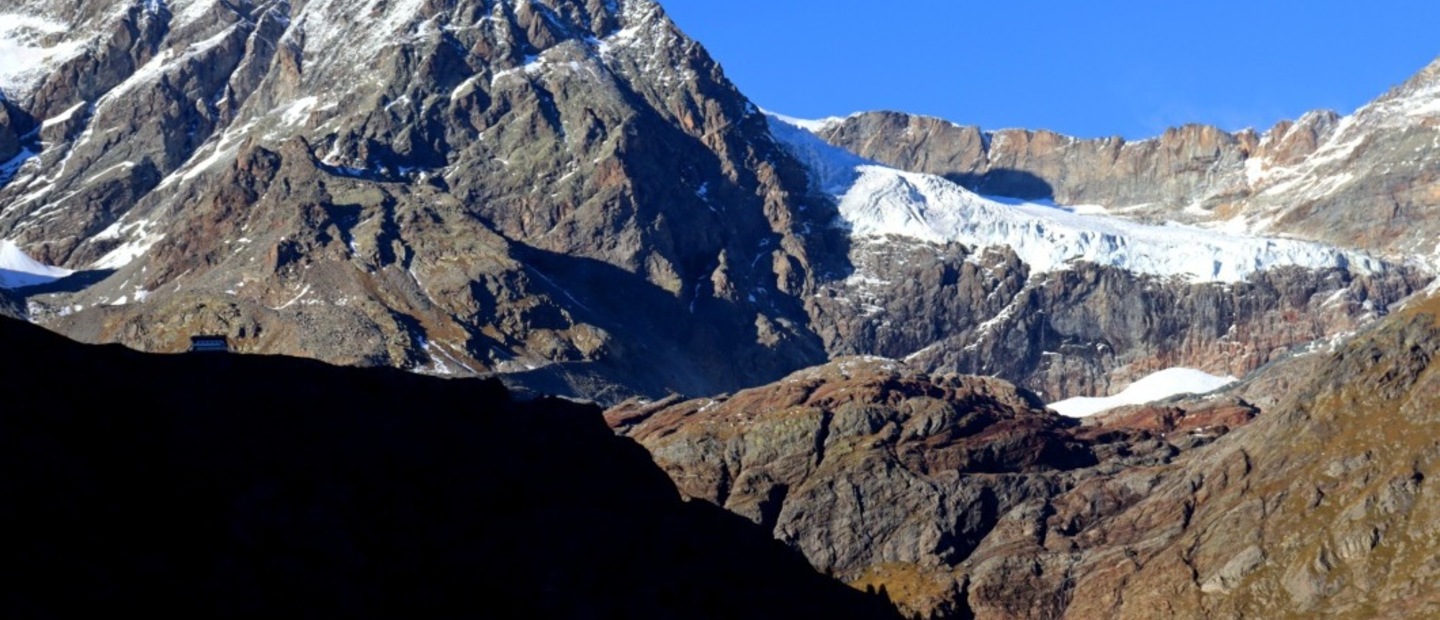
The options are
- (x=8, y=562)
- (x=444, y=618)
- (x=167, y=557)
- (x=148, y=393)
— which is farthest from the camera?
(x=148, y=393)

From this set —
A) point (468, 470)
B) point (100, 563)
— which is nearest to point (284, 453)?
point (468, 470)

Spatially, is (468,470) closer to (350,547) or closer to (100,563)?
(350,547)

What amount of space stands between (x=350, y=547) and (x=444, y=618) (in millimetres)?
7070

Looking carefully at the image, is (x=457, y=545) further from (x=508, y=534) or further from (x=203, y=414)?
(x=203, y=414)

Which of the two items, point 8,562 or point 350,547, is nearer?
point 8,562

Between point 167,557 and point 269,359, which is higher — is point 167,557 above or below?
below

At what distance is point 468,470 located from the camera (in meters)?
148

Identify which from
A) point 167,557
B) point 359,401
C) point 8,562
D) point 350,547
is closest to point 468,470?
point 359,401

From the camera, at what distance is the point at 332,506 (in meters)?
135

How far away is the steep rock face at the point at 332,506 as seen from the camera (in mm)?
118125

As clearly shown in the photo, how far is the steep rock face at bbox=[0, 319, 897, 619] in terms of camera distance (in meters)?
118

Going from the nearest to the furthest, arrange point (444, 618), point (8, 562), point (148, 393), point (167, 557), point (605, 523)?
point (8, 562)
point (167, 557)
point (444, 618)
point (148, 393)
point (605, 523)

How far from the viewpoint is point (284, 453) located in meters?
139

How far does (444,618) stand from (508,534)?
13.6 metres
